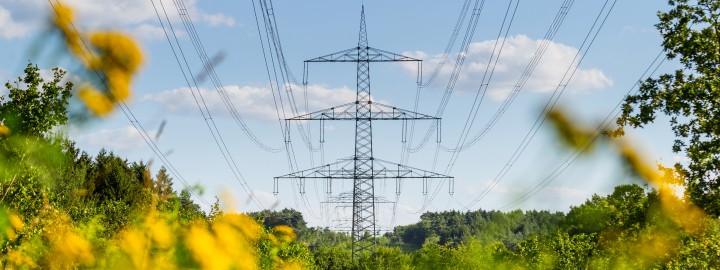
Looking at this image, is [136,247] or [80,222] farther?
[80,222]

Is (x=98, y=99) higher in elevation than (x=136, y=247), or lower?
higher

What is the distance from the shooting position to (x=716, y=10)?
68.5 feet

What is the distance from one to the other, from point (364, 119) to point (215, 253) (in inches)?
2495

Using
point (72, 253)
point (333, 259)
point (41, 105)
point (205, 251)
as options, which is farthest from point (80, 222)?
point (333, 259)

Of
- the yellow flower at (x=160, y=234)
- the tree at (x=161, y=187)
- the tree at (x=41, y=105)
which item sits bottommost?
the yellow flower at (x=160, y=234)

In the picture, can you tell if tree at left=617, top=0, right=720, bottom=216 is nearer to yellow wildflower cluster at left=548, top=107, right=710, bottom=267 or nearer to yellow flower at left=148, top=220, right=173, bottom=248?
yellow wildflower cluster at left=548, top=107, right=710, bottom=267

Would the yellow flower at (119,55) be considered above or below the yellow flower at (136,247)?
above

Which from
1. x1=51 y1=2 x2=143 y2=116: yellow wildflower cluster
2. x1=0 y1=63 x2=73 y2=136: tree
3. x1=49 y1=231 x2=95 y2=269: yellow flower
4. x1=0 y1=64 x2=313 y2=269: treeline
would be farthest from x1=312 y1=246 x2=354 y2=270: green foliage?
x1=49 y1=231 x2=95 y2=269: yellow flower

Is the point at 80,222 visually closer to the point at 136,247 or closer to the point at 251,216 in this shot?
the point at 251,216

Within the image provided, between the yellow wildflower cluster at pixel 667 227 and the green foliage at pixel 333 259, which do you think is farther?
the green foliage at pixel 333 259

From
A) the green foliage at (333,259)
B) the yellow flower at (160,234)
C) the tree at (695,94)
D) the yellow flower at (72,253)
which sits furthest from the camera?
the green foliage at (333,259)

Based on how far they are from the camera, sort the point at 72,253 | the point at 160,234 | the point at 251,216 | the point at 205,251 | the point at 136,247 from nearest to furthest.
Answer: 1. the point at 205,251
2. the point at 136,247
3. the point at 160,234
4. the point at 72,253
5. the point at 251,216

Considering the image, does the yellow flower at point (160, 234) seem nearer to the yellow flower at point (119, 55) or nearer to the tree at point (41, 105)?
the yellow flower at point (119, 55)

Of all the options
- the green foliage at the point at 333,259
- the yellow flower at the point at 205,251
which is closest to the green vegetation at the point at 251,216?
the yellow flower at the point at 205,251
